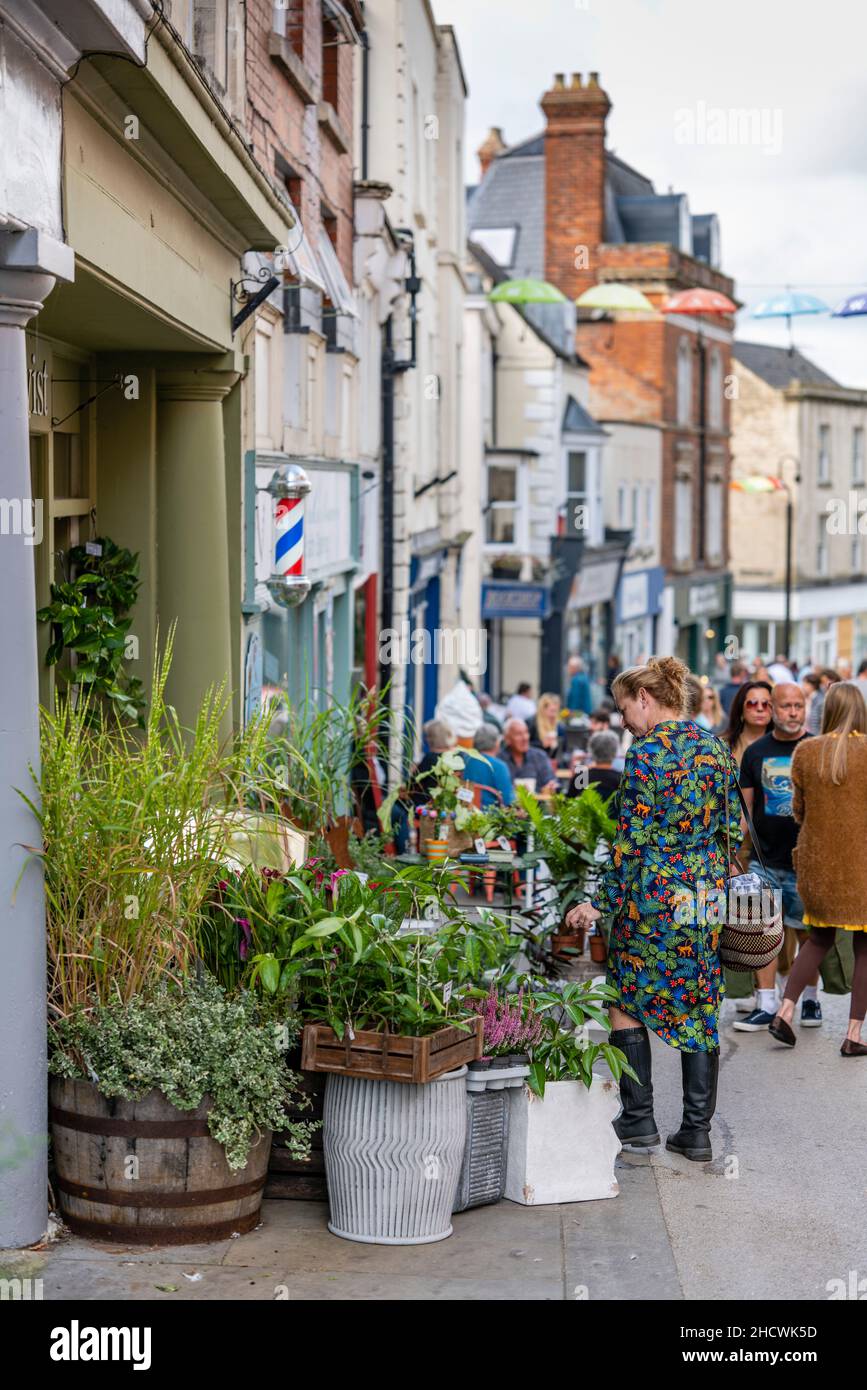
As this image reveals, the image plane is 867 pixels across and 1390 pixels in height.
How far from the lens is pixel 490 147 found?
44.1 m

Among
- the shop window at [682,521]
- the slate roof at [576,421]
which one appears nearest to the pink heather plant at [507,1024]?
the slate roof at [576,421]

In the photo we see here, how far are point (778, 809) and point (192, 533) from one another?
10.5 feet

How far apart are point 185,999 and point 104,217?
2636mm

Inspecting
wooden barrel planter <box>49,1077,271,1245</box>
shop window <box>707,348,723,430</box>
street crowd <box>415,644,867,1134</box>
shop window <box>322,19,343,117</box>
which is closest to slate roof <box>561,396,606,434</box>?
shop window <box>707,348,723,430</box>

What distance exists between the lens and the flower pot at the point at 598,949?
8953 mm

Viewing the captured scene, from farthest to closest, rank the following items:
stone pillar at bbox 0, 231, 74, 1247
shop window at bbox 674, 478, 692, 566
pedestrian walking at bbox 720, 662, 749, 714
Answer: shop window at bbox 674, 478, 692, 566
pedestrian walking at bbox 720, 662, 749, 714
stone pillar at bbox 0, 231, 74, 1247

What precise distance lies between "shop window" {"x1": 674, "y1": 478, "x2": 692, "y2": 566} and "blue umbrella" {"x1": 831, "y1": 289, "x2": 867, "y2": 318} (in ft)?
56.6

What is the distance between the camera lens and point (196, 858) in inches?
201

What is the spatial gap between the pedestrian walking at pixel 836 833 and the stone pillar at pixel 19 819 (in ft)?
13.1

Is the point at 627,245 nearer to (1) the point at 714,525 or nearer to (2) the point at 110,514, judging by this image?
(1) the point at 714,525

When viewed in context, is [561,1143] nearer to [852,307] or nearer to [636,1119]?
[636,1119]

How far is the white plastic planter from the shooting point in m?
5.59

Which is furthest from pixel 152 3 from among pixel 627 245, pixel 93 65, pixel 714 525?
pixel 714 525

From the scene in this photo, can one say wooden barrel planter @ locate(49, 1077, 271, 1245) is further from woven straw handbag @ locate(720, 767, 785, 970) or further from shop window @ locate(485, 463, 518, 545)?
shop window @ locate(485, 463, 518, 545)
